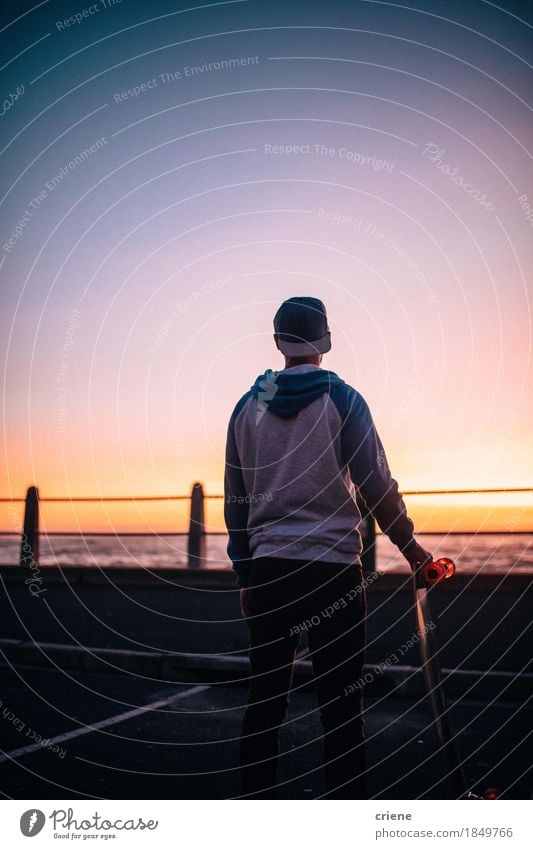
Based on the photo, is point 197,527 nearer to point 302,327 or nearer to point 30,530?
point 30,530

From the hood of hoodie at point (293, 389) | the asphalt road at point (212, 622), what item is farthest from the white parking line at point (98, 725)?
the hood of hoodie at point (293, 389)

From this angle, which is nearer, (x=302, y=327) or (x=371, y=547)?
(x=302, y=327)

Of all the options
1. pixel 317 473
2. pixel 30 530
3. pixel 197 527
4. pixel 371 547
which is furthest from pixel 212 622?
pixel 30 530

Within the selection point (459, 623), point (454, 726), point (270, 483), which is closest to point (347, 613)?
point (270, 483)

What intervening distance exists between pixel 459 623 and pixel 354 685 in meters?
5.48

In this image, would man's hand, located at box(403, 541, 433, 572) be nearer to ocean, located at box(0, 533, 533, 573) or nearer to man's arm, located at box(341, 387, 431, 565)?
man's arm, located at box(341, 387, 431, 565)

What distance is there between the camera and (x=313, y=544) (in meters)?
3.25

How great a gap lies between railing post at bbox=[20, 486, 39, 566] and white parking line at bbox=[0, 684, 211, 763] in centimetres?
869

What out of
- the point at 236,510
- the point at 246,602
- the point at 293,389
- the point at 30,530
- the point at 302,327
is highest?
the point at 30,530

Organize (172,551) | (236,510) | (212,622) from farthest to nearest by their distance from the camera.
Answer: (172,551) < (212,622) < (236,510)

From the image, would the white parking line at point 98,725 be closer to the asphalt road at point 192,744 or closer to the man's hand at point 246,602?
the asphalt road at point 192,744

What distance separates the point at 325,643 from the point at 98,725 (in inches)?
118

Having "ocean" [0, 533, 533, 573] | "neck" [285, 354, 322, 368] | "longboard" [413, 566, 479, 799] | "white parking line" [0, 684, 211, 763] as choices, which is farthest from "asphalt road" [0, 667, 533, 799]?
"ocean" [0, 533, 533, 573]

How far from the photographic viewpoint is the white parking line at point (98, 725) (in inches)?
194
